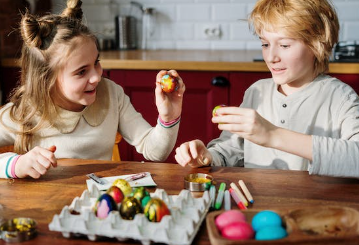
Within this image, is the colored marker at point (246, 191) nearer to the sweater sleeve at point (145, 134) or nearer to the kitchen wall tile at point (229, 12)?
the sweater sleeve at point (145, 134)

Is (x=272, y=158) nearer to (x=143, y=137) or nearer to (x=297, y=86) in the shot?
(x=297, y=86)

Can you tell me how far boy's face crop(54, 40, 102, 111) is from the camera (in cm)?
178

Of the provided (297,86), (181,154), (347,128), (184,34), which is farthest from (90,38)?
(184,34)

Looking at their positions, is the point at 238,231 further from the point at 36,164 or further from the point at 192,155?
the point at 36,164

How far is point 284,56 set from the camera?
5.59 feet

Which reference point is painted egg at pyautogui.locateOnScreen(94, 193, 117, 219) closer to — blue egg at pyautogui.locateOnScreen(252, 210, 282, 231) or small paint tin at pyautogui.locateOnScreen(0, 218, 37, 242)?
small paint tin at pyautogui.locateOnScreen(0, 218, 37, 242)

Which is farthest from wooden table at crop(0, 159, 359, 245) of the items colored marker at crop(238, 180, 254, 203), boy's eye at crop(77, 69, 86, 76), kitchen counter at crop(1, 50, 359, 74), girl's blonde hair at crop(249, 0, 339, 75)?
kitchen counter at crop(1, 50, 359, 74)

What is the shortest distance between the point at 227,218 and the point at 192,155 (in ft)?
1.62

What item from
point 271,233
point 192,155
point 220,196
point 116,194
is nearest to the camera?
point 271,233

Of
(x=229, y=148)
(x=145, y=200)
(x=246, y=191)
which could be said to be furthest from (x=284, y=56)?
(x=145, y=200)

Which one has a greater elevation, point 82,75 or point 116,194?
point 82,75

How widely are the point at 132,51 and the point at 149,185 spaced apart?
2.30 m

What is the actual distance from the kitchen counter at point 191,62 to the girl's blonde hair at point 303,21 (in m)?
1.01

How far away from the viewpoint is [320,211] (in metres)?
1.05
